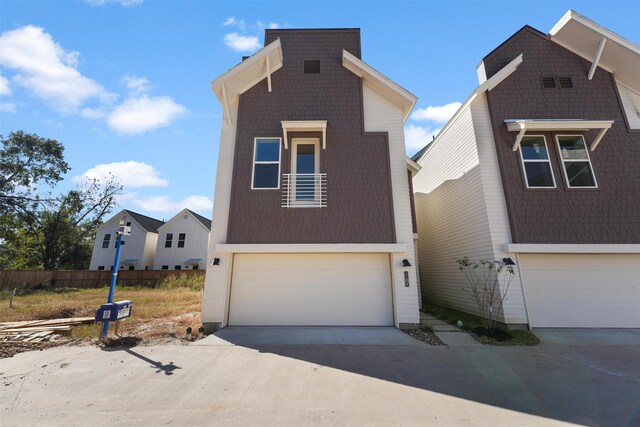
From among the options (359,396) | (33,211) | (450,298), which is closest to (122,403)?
(359,396)

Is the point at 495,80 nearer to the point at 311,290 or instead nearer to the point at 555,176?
the point at 555,176

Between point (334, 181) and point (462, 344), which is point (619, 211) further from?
point (334, 181)

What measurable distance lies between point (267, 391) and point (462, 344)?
16.0 ft

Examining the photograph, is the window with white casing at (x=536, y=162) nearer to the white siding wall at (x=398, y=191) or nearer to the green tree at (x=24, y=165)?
the white siding wall at (x=398, y=191)

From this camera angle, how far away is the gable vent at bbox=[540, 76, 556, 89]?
922cm

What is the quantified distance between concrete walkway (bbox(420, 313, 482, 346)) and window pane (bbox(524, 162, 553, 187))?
5.17m

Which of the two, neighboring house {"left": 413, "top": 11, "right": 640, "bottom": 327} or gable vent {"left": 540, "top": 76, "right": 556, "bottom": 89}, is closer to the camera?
neighboring house {"left": 413, "top": 11, "right": 640, "bottom": 327}

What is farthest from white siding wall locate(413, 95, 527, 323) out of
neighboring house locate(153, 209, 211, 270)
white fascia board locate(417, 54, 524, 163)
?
neighboring house locate(153, 209, 211, 270)

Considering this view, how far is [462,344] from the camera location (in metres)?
6.41

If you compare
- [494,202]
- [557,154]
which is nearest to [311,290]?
[494,202]

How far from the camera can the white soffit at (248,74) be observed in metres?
8.64

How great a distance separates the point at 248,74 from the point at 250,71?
121mm

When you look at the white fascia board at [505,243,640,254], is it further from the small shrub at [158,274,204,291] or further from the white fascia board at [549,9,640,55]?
the small shrub at [158,274,204,291]

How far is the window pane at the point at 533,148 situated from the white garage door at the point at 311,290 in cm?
583
